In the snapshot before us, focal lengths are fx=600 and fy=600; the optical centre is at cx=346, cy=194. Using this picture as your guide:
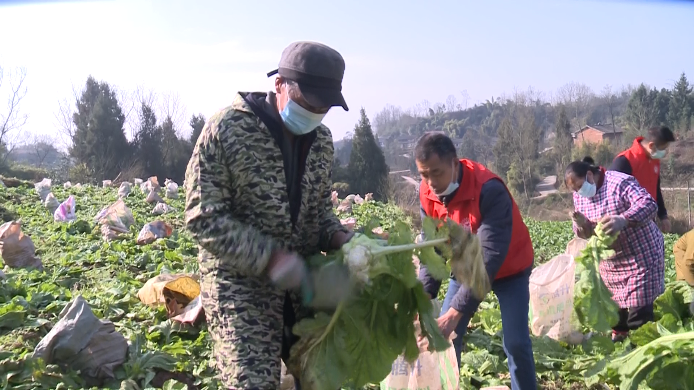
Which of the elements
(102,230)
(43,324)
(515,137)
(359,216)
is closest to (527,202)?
(515,137)

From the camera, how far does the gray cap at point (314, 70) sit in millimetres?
2498

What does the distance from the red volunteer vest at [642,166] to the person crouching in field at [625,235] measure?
3.86ft

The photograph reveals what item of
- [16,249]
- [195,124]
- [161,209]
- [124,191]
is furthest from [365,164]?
[16,249]

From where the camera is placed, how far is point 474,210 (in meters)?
3.45

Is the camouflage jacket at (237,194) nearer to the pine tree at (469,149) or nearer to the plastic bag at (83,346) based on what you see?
the plastic bag at (83,346)

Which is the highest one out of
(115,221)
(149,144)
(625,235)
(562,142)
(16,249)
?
(149,144)

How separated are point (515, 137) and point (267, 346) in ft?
150

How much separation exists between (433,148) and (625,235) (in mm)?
2606

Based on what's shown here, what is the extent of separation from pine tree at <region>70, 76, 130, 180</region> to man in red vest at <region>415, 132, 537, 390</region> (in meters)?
38.8

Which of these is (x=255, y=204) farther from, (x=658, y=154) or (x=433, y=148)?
(x=658, y=154)

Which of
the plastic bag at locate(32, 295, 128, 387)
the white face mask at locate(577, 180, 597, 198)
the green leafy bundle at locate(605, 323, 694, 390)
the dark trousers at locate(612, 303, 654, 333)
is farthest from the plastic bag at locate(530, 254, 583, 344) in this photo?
the plastic bag at locate(32, 295, 128, 387)

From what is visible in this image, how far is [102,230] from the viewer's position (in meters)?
9.45

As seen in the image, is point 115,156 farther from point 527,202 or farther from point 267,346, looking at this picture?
point 267,346

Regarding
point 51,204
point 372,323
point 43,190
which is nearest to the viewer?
point 372,323
